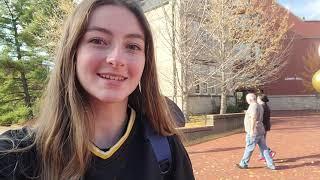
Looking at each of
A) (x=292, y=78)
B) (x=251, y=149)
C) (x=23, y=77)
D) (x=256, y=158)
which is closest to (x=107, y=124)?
(x=251, y=149)

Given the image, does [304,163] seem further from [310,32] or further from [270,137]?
[310,32]

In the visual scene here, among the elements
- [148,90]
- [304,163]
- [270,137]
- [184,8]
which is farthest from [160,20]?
[148,90]

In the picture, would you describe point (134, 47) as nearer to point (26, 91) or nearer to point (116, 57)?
point (116, 57)

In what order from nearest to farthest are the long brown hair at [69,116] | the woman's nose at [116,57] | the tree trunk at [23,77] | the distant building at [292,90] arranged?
1. the long brown hair at [69,116]
2. the woman's nose at [116,57]
3. the tree trunk at [23,77]
4. the distant building at [292,90]

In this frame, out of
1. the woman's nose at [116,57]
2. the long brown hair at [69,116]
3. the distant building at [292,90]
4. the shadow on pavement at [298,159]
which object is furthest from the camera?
the distant building at [292,90]

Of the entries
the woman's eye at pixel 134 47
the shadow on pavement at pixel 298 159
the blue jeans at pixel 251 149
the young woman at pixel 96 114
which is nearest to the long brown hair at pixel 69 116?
the young woman at pixel 96 114

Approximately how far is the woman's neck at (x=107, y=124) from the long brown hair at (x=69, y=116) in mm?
46

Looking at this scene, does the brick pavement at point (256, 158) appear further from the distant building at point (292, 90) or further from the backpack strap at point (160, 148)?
the distant building at point (292, 90)

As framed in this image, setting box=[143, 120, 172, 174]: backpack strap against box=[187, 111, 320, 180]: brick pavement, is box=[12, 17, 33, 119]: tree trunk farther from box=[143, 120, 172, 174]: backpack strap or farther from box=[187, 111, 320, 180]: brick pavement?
box=[143, 120, 172, 174]: backpack strap

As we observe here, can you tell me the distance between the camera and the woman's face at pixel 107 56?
1.46 metres

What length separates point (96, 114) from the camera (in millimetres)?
1555

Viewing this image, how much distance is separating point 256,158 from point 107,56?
9613 mm

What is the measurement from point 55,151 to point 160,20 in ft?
53.6

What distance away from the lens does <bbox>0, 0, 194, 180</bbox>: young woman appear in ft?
4.43
